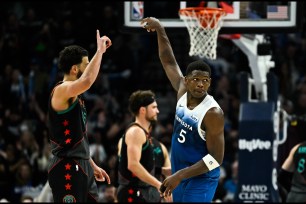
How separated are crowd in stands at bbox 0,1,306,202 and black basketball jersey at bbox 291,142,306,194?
2.63m

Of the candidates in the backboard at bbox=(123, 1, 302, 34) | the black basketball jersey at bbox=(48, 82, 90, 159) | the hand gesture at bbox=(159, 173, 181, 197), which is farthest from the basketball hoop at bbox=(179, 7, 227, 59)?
the hand gesture at bbox=(159, 173, 181, 197)

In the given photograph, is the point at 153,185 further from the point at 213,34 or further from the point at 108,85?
the point at 108,85

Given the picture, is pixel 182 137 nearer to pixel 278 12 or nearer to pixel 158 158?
pixel 158 158

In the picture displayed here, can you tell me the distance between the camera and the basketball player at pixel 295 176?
997 centimetres

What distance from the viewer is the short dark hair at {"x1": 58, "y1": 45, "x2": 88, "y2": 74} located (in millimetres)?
6969

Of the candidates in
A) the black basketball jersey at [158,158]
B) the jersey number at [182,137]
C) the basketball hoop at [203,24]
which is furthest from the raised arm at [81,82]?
the basketball hoop at [203,24]

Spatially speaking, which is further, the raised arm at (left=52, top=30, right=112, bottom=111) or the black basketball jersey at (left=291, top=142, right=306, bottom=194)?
the black basketball jersey at (left=291, top=142, right=306, bottom=194)

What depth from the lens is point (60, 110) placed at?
691 centimetres

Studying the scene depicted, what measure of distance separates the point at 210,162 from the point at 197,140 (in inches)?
11.3

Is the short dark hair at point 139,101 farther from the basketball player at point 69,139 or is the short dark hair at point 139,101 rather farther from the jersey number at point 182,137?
the jersey number at point 182,137

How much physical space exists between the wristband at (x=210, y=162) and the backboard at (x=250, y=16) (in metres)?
3.86

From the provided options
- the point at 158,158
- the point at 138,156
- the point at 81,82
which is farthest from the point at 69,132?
the point at 158,158

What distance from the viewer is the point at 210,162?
6609mm

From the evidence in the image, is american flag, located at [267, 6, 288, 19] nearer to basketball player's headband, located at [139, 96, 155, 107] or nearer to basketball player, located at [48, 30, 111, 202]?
basketball player's headband, located at [139, 96, 155, 107]
